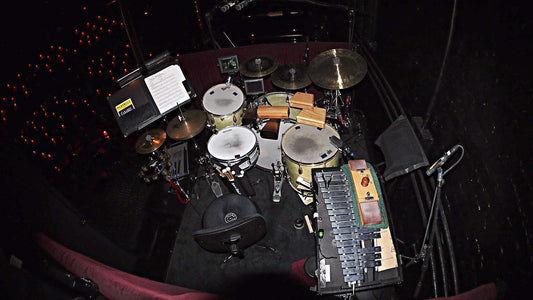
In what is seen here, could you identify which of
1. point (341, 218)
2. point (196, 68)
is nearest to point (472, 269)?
point (341, 218)

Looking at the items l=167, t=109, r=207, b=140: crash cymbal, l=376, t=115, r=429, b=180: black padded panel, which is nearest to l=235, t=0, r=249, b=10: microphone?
l=167, t=109, r=207, b=140: crash cymbal

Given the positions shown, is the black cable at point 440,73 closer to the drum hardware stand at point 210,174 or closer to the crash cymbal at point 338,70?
the crash cymbal at point 338,70

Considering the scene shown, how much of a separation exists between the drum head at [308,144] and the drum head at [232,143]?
0.58 m

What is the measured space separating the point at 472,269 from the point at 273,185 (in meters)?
2.99

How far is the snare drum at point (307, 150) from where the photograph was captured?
360 cm

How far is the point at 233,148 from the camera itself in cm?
413

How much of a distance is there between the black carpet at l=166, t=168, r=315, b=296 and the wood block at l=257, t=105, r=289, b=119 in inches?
51.2

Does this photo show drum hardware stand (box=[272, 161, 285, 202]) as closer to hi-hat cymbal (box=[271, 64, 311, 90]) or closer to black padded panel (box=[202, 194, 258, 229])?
black padded panel (box=[202, 194, 258, 229])

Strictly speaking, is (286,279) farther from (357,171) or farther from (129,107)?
(129,107)

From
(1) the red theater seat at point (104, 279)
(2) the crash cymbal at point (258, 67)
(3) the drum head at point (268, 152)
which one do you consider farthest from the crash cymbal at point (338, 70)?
(1) the red theater seat at point (104, 279)

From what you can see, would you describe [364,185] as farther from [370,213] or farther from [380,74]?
[380,74]

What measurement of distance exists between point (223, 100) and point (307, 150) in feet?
6.07

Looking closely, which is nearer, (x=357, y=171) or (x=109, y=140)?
(x=357, y=171)

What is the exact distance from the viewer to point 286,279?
375 centimetres
